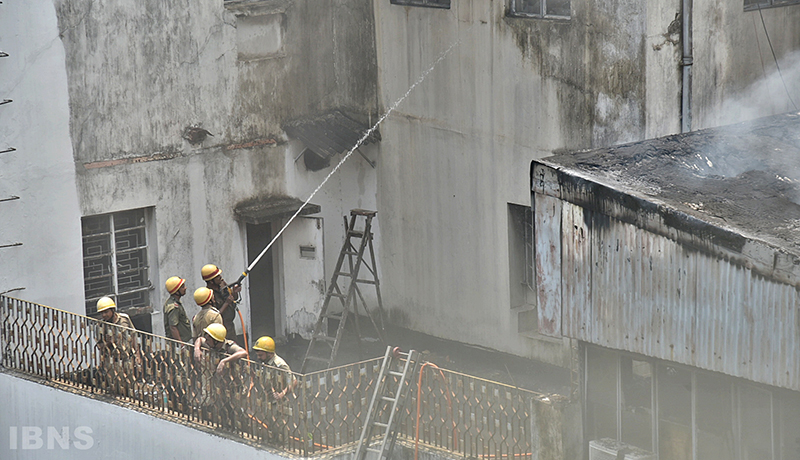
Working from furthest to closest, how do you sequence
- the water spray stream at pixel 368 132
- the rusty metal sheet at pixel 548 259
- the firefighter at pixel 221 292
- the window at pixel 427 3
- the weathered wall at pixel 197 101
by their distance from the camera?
the water spray stream at pixel 368 132, the window at pixel 427 3, the weathered wall at pixel 197 101, the firefighter at pixel 221 292, the rusty metal sheet at pixel 548 259

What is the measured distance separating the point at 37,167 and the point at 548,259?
24.1 ft

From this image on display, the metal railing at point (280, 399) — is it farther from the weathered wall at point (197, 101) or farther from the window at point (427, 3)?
the window at point (427, 3)

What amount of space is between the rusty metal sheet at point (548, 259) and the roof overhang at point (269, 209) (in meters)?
7.04

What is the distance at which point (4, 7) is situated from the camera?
44.9ft

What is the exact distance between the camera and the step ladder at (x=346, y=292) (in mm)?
15648

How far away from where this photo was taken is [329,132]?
16703mm

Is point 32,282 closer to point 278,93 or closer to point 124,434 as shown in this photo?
point 124,434

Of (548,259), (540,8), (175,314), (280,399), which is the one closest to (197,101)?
(175,314)

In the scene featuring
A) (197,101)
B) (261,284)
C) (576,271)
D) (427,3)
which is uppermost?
(427,3)

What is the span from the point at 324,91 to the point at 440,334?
4022mm

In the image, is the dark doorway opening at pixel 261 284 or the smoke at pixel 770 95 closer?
the smoke at pixel 770 95

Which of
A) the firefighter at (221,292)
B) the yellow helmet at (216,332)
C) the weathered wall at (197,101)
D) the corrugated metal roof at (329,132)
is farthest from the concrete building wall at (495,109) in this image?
the yellow helmet at (216,332)

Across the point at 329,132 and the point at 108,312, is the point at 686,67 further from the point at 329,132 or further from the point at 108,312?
the point at 108,312

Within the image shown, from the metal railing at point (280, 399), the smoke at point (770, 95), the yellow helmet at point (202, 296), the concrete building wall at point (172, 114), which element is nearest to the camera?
the metal railing at point (280, 399)
